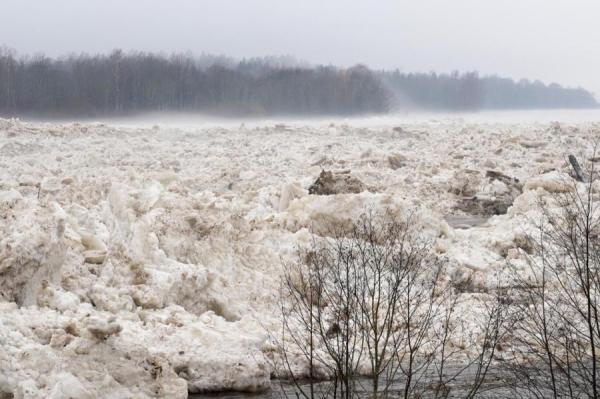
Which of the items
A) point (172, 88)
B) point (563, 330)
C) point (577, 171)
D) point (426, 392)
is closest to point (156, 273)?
point (426, 392)

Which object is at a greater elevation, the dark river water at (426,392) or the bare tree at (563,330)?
the bare tree at (563,330)

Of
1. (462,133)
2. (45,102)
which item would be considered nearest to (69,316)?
(462,133)

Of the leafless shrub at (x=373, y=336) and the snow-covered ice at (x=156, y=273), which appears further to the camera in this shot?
the snow-covered ice at (x=156, y=273)

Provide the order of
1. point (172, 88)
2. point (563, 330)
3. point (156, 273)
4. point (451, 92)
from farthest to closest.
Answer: point (451, 92)
point (172, 88)
point (156, 273)
point (563, 330)

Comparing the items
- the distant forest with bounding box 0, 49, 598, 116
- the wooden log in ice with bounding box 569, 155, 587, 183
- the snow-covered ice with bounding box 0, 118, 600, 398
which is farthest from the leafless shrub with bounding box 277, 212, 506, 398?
the distant forest with bounding box 0, 49, 598, 116

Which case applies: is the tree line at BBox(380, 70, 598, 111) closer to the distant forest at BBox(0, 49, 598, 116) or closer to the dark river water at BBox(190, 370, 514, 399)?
the distant forest at BBox(0, 49, 598, 116)

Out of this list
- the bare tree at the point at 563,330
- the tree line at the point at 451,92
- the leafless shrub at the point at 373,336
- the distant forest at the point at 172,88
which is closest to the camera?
the bare tree at the point at 563,330

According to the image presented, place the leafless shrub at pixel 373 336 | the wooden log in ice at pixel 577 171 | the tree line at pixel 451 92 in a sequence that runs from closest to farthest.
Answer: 1. the leafless shrub at pixel 373 336
2. the wooden log in ice at pixel 577 171
3. the tree line at pixel 451 92

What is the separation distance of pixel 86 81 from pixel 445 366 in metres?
42.4

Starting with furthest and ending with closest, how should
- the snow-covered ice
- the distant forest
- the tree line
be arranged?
the tree line → the distant forest → the snow-covered ice

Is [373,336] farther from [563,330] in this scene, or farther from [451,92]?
[451,92]

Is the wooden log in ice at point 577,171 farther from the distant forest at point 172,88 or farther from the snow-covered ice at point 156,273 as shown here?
the distant forest at point 172,88

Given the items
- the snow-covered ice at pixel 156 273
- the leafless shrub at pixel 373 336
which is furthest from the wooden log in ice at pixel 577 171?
the leafless shrub at pixel 373 336

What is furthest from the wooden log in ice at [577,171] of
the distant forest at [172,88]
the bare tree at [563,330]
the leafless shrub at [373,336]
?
the distant forest at [172,88]
